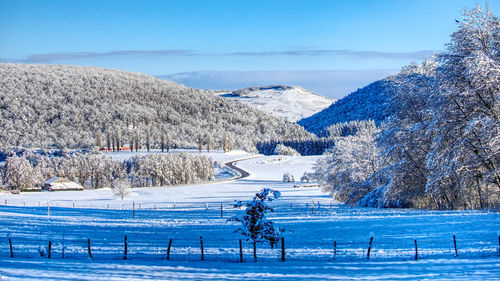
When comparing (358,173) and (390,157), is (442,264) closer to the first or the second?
(390,157)

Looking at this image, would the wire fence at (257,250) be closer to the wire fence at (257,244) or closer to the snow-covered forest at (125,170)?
the wire fence at (257,244)

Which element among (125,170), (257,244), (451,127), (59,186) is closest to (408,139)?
(451,127)

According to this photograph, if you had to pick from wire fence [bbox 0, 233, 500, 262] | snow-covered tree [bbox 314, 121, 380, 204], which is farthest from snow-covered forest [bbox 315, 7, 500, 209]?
snow-covered tree [bbox 314, 121, 380, 204]

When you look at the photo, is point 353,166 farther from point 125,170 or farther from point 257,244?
point 125,170

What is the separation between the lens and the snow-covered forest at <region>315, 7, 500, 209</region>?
24156 millimetres

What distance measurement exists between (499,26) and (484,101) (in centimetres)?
409

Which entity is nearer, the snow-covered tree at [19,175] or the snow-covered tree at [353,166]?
the snow-covered tree at [353,166]

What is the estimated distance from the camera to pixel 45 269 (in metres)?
Answer: 15.3

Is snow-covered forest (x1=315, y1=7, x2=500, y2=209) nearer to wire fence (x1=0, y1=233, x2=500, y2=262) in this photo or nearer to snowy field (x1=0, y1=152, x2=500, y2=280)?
snowy field (x1=0, y1=152, x2=500, y2=280)

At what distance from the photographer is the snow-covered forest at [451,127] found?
2416 centimetres

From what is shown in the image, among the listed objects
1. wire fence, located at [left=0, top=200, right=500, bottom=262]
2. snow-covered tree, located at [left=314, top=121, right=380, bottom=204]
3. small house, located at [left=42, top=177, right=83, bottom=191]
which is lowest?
small house, located at [left=42, top=177, right=83, bottom=191]

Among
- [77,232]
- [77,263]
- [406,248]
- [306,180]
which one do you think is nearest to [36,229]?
[77,232]

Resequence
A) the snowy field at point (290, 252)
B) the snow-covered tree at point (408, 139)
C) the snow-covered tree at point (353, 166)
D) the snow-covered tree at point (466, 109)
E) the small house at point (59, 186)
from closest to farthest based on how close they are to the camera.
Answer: the snowy field at point (290, 252)
the snow-covered tree at point (466, 109)
the snow-covered tree at point (408, 139)
the snow-covered tree at point (353, 166)
the small house at point (59, 186)

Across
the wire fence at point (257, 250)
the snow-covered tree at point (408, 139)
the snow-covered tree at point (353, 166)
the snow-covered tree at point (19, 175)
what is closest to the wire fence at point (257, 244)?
the wire fence at point (257, 250)
